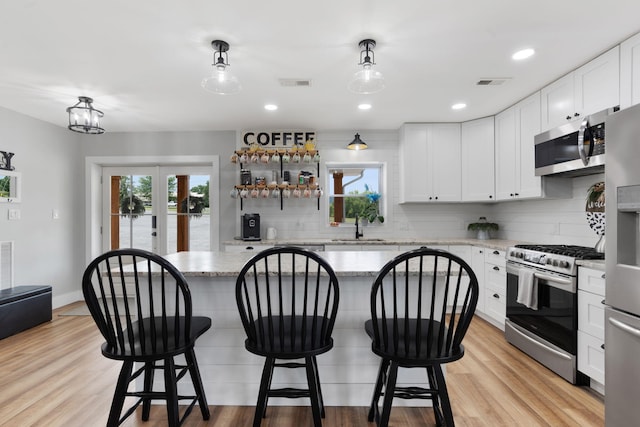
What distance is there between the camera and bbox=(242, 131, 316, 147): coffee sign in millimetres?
4777

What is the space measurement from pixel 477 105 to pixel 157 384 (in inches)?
151

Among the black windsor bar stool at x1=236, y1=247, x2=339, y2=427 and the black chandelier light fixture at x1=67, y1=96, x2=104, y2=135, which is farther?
the black chandelier light fixture at x1=67, y1=96, x2=104, y2=135

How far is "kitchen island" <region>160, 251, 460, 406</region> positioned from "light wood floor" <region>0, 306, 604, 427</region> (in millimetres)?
83

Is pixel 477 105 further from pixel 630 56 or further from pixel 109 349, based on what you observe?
pixel 109 349

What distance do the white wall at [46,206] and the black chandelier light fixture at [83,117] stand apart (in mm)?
1069

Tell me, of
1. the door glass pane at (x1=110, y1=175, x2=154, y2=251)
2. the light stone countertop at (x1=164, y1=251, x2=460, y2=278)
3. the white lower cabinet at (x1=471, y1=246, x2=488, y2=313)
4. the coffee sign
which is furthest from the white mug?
the white lower cabinet at (x1=471, y1=246, x2=488, y2=313)

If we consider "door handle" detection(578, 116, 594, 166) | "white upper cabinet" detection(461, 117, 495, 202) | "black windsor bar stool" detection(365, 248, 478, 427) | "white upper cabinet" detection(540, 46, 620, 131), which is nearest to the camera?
"black windsor bar stool" detection(365, 248, 478, 427)

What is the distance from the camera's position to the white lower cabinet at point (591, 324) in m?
2.25

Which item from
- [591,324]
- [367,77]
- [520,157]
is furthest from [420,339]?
[520,157]

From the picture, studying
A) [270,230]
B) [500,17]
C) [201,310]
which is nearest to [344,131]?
[270,230]

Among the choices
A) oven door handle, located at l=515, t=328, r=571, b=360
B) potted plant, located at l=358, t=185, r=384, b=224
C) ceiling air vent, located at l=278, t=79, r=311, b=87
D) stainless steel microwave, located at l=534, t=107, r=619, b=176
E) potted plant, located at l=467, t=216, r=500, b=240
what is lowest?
oven door handle, located at l=515, t=328, r=571, b=360

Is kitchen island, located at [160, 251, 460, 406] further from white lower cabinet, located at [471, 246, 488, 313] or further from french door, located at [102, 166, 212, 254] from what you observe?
french door, located at [102, 166, 212, 254]

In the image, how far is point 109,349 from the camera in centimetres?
163

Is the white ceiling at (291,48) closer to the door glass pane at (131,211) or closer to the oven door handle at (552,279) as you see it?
the door glass pane at (131,211)
